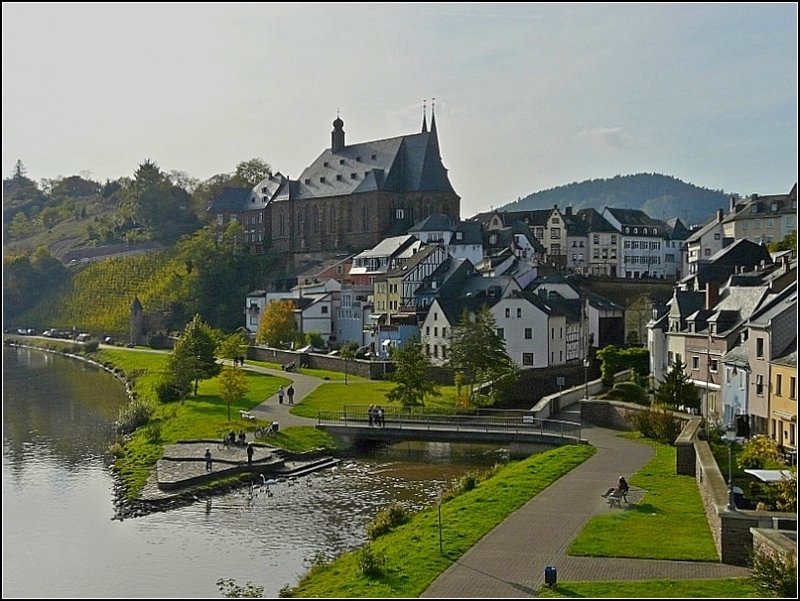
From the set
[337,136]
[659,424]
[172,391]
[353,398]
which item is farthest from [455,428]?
[337,136]

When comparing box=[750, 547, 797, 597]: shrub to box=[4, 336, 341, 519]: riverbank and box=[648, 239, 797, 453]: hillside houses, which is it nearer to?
box=[648, 239, 797, 453]: hillside houses

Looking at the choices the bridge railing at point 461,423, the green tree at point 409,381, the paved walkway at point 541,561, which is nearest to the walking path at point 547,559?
the paved walkway at point 541,561

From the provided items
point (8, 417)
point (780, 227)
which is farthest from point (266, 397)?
point (780, 227)

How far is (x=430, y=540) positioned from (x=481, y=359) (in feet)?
74.9

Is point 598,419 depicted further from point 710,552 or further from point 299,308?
point 299,308

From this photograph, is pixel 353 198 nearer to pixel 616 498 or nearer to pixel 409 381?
pixel 409 381

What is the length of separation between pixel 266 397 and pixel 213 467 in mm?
13339

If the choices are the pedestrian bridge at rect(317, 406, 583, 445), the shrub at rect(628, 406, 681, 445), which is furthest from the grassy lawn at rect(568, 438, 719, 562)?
the pedestrian bridge at rect(317, 406, 583, 445)

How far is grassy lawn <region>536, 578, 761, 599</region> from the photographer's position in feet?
50.8

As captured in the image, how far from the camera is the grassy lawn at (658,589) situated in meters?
15.5

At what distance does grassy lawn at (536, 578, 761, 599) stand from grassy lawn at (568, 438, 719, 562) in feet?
5.51

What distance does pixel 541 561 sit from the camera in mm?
18109

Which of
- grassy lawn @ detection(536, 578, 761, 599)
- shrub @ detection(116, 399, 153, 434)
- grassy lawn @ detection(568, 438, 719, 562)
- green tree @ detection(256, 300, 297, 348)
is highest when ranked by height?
green tree @ detection(256, 300, 297, 348)

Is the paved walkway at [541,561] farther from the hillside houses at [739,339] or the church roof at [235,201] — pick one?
the church roof at [235,201]
